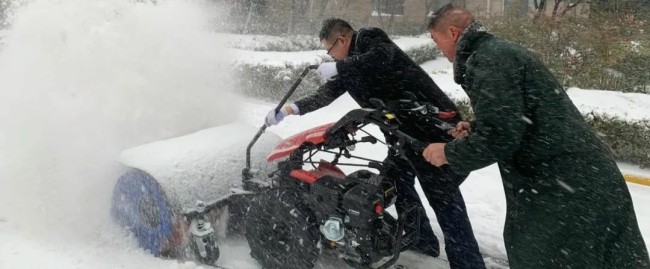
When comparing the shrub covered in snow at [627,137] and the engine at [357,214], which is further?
the shrub covered in snow at [627,137]

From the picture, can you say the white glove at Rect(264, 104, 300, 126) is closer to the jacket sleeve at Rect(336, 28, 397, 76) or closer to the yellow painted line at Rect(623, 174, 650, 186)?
the jacket sleeve at Rect(336, 28, 397, 76)

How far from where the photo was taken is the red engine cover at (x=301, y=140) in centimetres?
316

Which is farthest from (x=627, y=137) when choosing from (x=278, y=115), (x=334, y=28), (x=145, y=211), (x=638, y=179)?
(x=145, y=211)

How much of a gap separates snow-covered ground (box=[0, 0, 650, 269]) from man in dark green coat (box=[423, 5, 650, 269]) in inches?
63.7

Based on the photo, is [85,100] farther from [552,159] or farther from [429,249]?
[552,159]

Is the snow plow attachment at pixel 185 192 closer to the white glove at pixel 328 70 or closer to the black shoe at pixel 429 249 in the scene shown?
the white glove at pixel 328 70

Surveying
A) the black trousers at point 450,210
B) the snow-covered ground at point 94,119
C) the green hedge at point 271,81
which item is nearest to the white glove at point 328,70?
the black trousers at point 450,210

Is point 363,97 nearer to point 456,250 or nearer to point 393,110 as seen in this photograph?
point 393,110

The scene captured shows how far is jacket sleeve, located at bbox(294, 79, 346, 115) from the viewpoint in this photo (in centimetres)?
390

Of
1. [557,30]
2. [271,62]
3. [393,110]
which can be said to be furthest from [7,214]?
[557,30]

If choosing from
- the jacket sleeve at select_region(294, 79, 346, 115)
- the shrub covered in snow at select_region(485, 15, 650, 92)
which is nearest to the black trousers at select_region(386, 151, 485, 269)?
the jacket sleeve at select_region(294, 79, 346, 115)

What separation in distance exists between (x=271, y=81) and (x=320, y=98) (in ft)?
19.2

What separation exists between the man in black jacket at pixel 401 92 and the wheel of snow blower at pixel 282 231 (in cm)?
59

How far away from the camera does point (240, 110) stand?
5316 mm
